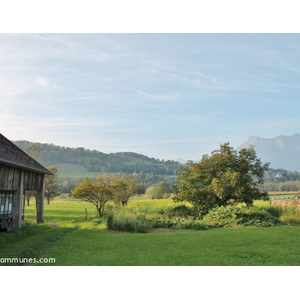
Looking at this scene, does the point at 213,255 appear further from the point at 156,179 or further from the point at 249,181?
the point at 156,179

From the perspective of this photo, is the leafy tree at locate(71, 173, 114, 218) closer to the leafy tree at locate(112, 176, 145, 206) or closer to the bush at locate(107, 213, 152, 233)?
the leafy tree at locate(112, 176, 145, 206)

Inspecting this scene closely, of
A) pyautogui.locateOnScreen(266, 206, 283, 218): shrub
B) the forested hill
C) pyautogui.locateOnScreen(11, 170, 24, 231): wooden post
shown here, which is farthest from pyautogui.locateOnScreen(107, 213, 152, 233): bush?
the forested hill

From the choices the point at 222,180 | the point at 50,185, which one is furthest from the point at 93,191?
the point at 50,185

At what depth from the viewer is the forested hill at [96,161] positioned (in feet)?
400

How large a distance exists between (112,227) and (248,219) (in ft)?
29.8

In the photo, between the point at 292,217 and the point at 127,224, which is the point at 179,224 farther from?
the point at 292,217

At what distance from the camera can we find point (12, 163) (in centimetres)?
1492

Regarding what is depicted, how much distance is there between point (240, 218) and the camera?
21438mm

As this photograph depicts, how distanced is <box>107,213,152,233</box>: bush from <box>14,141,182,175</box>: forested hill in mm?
100866

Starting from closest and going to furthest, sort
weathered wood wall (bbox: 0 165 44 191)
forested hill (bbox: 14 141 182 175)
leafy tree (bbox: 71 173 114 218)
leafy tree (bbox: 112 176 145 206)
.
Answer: weathered wood wall (bbox: 0 165 44 191) < leafy tree (bbox: 71 173 114 218) < leafy tree (bbox: 112 176 145 206) < forested hill (bbox: 14 141 182 175)

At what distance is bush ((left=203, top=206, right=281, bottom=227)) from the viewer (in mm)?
20953

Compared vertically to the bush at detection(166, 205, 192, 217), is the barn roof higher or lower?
higher

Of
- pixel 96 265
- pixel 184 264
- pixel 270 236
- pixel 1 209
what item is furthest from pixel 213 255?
pixel 1 209

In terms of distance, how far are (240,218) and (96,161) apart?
110062 millimetres
